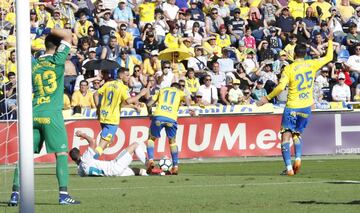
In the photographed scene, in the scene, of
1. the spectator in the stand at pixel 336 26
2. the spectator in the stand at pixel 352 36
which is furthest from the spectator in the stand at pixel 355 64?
the spectator in the stand at pixel 336 26

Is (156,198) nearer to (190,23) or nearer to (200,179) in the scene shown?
(200,179)

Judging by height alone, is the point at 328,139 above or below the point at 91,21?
below

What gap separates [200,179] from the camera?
2009 centimetres

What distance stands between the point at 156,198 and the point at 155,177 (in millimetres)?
5635

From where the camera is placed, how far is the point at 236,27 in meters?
35.4

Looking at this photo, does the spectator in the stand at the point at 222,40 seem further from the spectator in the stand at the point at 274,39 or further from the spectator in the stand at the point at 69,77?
Answer: the spectator in the stand at the point at 69,77

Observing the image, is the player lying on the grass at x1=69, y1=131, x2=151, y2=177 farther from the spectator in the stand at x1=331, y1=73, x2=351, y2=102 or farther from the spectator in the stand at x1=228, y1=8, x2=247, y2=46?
the spectator in the stand at x1=228, y1=8, x2=247, y2=46

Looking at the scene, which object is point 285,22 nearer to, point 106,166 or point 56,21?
point 56,21

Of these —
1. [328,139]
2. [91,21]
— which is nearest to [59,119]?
[328,139]

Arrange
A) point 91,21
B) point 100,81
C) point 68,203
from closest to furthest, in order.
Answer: point 68,203
point 100,81
point 91,21

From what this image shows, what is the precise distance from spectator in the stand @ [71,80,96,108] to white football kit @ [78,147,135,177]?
7.99 meters

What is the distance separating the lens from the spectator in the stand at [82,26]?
32.9m

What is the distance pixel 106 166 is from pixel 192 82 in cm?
1048

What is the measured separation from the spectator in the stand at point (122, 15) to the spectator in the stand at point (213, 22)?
2446mm
